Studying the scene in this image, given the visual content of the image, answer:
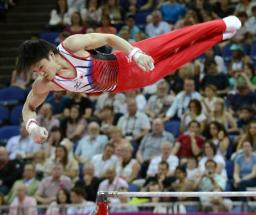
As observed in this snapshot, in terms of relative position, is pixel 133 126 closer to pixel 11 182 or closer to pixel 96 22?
pixel 11 182

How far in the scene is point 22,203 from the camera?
11312mm

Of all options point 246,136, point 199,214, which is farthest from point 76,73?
point 246,136

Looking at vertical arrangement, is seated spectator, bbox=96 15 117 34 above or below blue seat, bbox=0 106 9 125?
above

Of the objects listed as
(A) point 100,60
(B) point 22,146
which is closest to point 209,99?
(B) point 22,146

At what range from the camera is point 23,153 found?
12.5 metres

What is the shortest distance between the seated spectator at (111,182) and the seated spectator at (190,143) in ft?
2.87

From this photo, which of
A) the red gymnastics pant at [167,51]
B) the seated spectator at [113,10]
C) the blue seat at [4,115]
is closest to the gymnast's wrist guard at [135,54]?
the red gymnastics pant at [167,51]

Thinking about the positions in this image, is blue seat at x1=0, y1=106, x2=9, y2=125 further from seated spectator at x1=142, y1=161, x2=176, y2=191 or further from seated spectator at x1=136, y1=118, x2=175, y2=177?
seated spectator at x1=142, y1=161, x2=176, y2=191

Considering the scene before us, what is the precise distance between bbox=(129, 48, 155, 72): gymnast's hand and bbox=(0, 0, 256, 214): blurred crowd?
13.7 feet

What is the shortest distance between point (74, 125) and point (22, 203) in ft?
5.79

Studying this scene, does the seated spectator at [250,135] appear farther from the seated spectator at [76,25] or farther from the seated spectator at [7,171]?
the seated spectator at [76,25]

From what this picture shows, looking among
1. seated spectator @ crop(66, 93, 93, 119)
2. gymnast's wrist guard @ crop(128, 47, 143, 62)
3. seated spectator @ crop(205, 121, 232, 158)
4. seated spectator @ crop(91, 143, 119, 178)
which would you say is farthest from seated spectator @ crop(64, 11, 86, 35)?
gymnast's wrist guard @ crop(128, 47, 143, 62)

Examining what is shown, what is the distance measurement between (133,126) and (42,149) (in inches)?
57.8

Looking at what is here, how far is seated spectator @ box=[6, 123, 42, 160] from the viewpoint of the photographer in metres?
12.5
